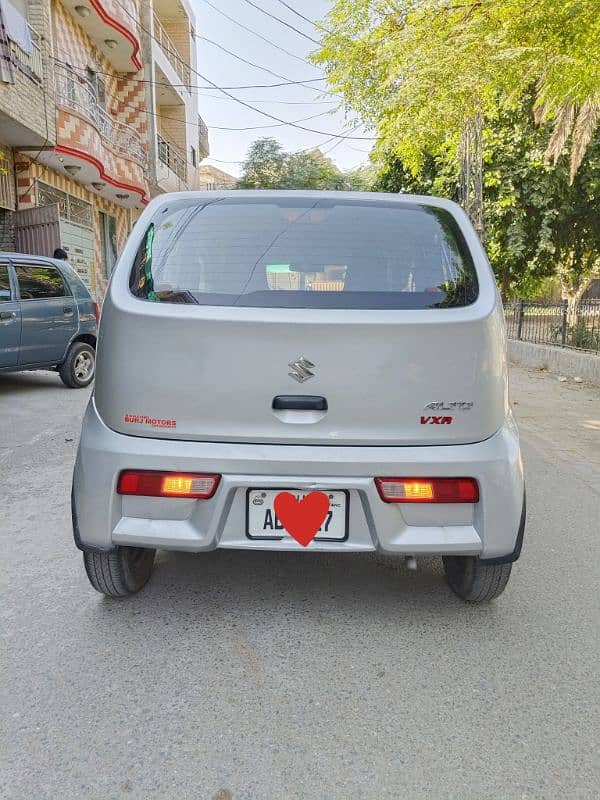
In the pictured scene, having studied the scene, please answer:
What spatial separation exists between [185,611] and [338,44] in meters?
12.2

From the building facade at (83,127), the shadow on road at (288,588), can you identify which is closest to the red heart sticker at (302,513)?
the shadow on road at (288,588)

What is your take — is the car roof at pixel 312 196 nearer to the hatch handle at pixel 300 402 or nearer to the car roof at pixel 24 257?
the hatch handle at pixel 300 402

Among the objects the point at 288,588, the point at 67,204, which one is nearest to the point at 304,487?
the point at 288,588

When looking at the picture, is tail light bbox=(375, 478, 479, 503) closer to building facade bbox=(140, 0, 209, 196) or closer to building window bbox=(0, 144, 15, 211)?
building window bbox=(0, 144, 15, 211)

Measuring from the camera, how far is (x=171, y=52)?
77.7 feet

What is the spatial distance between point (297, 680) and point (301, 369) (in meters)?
1.10

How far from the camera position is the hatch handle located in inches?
90.7

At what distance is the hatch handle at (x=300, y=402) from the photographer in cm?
230

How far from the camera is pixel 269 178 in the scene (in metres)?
32.9

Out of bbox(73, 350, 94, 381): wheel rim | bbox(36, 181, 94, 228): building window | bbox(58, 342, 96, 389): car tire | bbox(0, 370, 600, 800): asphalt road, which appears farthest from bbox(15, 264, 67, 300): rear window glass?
bbox(36, 181, 94, 228): building window

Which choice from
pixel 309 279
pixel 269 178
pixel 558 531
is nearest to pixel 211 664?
pixel 309 279

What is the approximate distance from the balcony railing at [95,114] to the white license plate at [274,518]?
44.3ft

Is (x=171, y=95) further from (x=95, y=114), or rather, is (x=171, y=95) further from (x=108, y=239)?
(x=95, y=114)

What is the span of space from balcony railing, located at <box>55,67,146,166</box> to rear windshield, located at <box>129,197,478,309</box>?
12.7 meters
